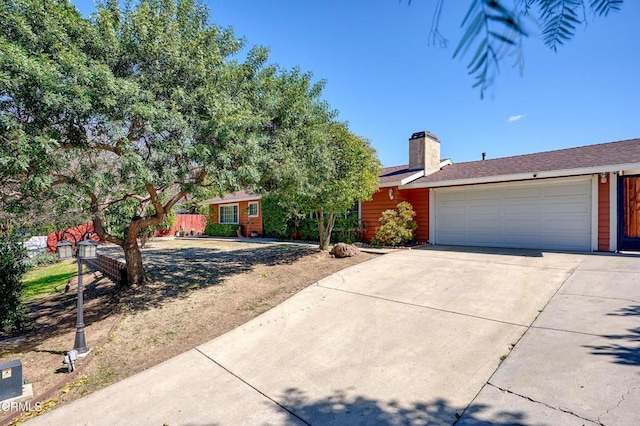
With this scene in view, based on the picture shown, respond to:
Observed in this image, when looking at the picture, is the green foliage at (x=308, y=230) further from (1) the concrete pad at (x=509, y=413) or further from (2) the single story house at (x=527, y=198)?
(1) the concrete pad at (x=509, y=413)

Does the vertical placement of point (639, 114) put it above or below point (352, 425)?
above

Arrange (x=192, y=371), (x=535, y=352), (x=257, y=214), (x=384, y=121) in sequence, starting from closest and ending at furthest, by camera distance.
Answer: (x=384, y=121) < (x=535, y=352) < (x=192, y=371) < (x=257, y=214)

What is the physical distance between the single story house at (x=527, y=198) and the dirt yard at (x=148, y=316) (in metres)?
4.09

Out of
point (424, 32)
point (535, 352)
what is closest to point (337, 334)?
point (535, 352)

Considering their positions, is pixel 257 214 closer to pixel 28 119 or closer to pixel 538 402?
pixel 28 119

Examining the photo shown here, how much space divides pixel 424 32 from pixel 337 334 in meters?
4.46

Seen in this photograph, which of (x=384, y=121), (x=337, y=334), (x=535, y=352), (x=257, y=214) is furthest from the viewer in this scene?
(x=257, y=214)

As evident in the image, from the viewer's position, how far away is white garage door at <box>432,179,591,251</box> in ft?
30.5

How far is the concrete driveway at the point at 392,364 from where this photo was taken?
9.71ft

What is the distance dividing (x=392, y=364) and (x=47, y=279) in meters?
12.7

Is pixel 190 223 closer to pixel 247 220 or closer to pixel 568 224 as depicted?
pixel 247 220

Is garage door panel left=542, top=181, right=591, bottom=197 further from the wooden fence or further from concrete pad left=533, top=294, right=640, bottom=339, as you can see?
the wooden fence

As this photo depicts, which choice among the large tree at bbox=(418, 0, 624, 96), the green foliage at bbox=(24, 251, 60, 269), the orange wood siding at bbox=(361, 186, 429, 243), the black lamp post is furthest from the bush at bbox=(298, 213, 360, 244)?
the green foliage at bbox=(24, 251, 60, 269)

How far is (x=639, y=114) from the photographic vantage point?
1.50 m
